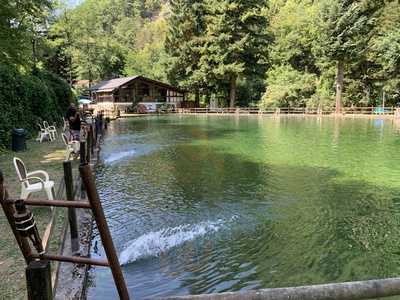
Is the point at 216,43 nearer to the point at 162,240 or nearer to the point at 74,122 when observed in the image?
the point at 74,122

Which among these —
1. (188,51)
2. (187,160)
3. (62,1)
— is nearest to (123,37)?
(62,1)

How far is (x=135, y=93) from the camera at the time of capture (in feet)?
161

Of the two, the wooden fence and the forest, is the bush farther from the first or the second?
the wooden fence

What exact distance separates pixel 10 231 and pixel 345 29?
125 feet

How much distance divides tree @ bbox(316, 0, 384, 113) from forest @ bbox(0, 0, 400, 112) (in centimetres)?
9

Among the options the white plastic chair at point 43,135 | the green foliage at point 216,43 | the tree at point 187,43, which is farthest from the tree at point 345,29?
the white plastic chair at point 43,135

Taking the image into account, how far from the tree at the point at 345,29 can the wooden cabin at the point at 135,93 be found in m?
20.4

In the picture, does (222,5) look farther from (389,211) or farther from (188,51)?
(389,211)

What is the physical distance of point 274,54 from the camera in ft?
157

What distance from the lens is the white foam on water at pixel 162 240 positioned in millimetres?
5875

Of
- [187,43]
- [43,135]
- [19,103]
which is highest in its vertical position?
[187,43]

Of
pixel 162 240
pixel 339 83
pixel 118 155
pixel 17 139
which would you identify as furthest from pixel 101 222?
pixel 339 83

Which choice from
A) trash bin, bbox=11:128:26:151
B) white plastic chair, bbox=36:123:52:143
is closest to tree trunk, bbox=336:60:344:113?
white plastic chair, bbox=36:123:52:143

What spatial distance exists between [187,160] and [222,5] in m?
35.2
